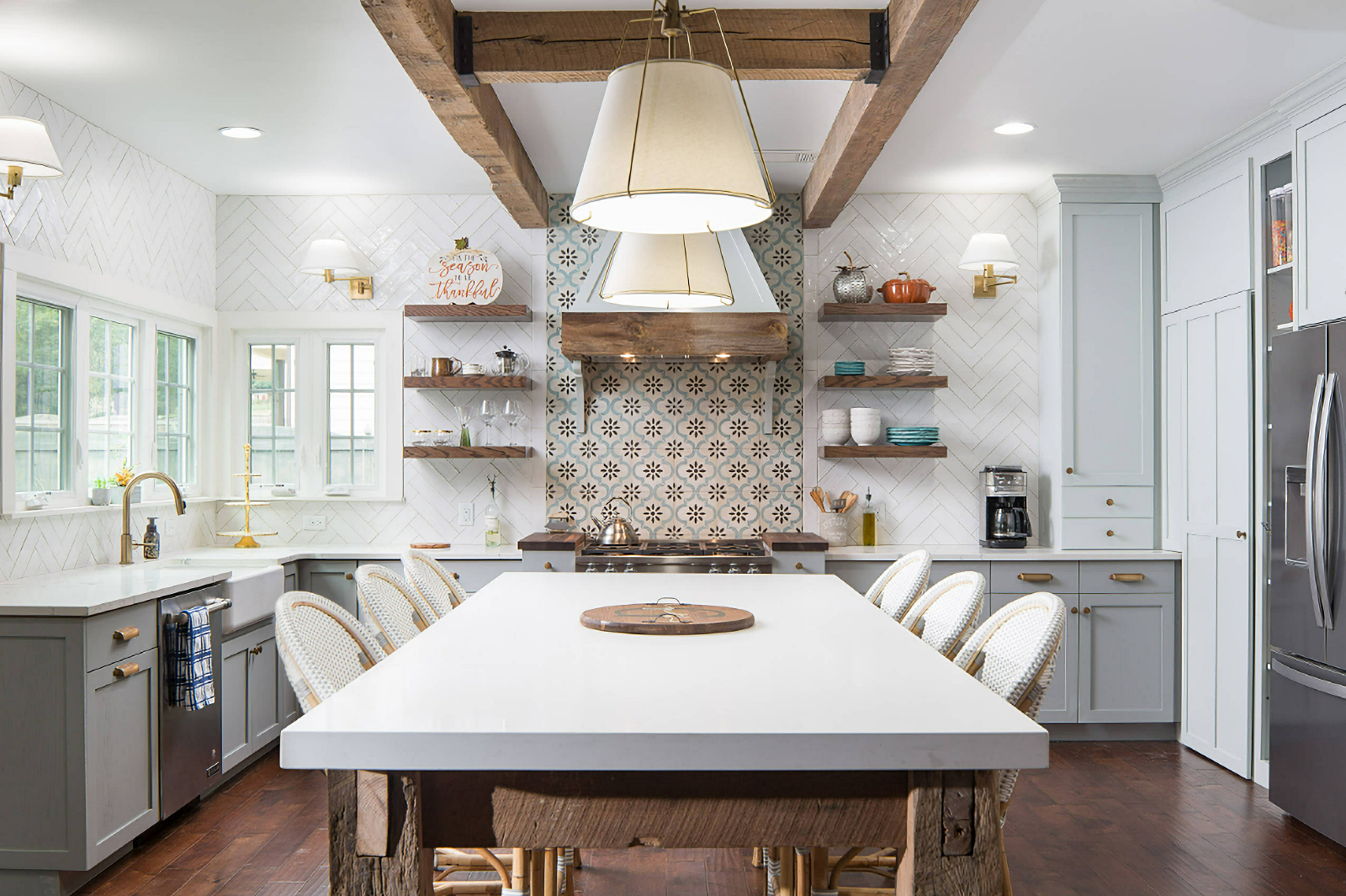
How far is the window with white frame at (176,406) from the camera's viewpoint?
4.73 meters

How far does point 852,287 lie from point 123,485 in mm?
3568

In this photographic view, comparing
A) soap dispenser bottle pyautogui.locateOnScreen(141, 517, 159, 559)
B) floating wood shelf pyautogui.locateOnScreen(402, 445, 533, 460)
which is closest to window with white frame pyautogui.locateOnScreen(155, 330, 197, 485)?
soap dispenser bottle pyautogui.locateOnScreen(141, 517, 159, 559)

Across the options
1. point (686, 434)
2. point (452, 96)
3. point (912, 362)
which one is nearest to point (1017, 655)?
point (452, 96)

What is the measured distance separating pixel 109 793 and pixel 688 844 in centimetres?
242

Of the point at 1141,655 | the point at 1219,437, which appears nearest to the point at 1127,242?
the point at 1219,437

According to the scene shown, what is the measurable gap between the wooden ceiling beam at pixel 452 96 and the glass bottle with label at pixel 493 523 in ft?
5.02

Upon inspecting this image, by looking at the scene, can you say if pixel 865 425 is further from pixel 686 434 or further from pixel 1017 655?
pixel 1017 655

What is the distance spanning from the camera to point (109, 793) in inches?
120

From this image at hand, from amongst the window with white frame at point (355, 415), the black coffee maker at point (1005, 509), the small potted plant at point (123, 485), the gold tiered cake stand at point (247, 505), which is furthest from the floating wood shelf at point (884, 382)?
the small potted plant at point (123, 485)

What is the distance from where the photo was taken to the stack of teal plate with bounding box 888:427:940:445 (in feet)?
15.9

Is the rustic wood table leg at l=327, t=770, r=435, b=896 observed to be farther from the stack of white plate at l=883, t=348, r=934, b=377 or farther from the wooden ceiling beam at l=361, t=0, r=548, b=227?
the stack of white plate at l=883, t=348, r=934, b=377

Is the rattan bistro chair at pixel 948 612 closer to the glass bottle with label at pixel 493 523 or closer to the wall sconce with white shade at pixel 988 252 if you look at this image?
the wall sconce with white shade at pixel 988 252

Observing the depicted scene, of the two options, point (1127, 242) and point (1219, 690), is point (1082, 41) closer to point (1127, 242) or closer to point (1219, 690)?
point (1127, 242)

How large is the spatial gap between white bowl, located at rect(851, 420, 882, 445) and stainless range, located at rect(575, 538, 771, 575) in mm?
766
